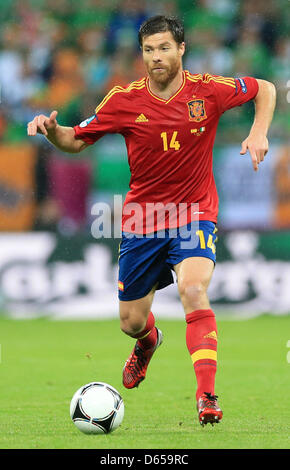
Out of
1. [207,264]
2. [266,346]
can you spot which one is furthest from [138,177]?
[266,346]

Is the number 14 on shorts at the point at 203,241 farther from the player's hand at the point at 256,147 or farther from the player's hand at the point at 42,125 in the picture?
the player's hand at the point at 42,125

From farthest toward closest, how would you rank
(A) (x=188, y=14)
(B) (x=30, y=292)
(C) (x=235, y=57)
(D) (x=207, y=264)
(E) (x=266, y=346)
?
1. (A) (x=188, y=14)
2. (C) (x=235, y=57)
3. (B) (x=30, y=292)
4. (E) (x=266, y=346)
5. (D) (x=207, y=264)

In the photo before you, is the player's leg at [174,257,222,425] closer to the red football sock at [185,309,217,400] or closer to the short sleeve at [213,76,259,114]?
the red football sock at [185,309,217,400]

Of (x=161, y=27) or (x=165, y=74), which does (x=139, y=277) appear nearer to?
(x=165, y=74)

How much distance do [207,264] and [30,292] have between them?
7556 mm

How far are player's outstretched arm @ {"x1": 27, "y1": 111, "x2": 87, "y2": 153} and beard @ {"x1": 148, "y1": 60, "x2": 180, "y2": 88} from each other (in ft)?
2.19

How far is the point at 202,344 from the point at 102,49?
37.0 feet

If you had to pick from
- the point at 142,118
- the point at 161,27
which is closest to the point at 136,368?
the point at 142,118

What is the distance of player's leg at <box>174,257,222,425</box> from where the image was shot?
17.7 ft

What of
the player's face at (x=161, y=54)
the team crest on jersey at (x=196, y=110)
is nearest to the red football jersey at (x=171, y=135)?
the team crest on jersey at (x=196, y=110)

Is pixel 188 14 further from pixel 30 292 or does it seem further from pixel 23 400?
pixel 23 400

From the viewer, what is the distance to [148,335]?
23.0 feet

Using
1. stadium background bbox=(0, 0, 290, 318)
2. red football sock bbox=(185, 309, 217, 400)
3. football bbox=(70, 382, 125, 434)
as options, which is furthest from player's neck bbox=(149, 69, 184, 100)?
stadium background bbox=(0, 0, 290, 318)

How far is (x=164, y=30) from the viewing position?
5.86 metres
